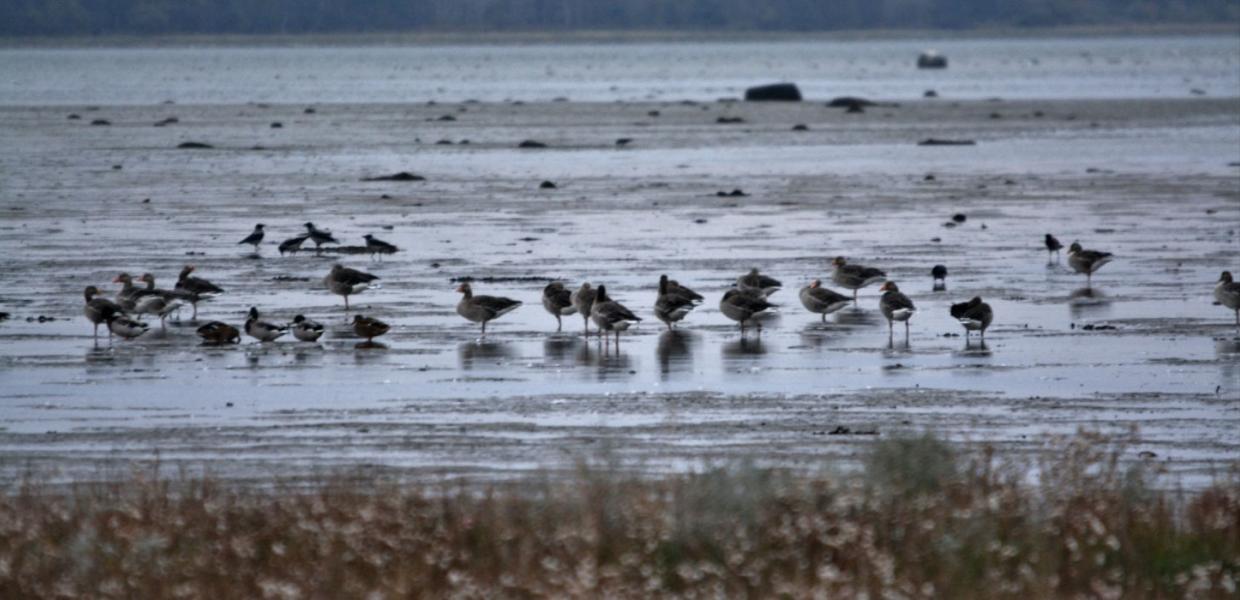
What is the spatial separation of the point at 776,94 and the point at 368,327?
7796cm

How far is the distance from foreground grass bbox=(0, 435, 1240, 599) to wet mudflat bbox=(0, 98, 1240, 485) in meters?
1.44

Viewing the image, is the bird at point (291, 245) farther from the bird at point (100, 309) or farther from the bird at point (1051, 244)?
the bird at point (1051, 244)

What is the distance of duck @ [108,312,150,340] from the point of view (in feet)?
64.4

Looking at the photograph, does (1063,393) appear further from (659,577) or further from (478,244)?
(478,244)

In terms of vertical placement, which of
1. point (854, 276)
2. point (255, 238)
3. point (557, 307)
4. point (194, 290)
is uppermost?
point (255, 238)

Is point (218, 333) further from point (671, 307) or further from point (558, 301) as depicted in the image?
point (671, 307)

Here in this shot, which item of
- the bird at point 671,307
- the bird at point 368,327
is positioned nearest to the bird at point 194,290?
the bird at point 368,327

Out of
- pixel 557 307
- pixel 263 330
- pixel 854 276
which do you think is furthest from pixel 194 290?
pixel 854 276

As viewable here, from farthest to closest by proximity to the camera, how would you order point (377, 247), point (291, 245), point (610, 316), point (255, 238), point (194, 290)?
point (255, 238) < point (291, 245) < point (377, 247) < point (194, 290) < point (610, 316)

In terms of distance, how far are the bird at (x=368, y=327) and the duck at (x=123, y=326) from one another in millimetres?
2054

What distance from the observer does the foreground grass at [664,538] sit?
9.49 metres

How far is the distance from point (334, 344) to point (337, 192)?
866 inches

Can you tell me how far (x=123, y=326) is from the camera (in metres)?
19.6

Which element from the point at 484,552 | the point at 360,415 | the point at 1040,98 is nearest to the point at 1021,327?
the point at 360,415
